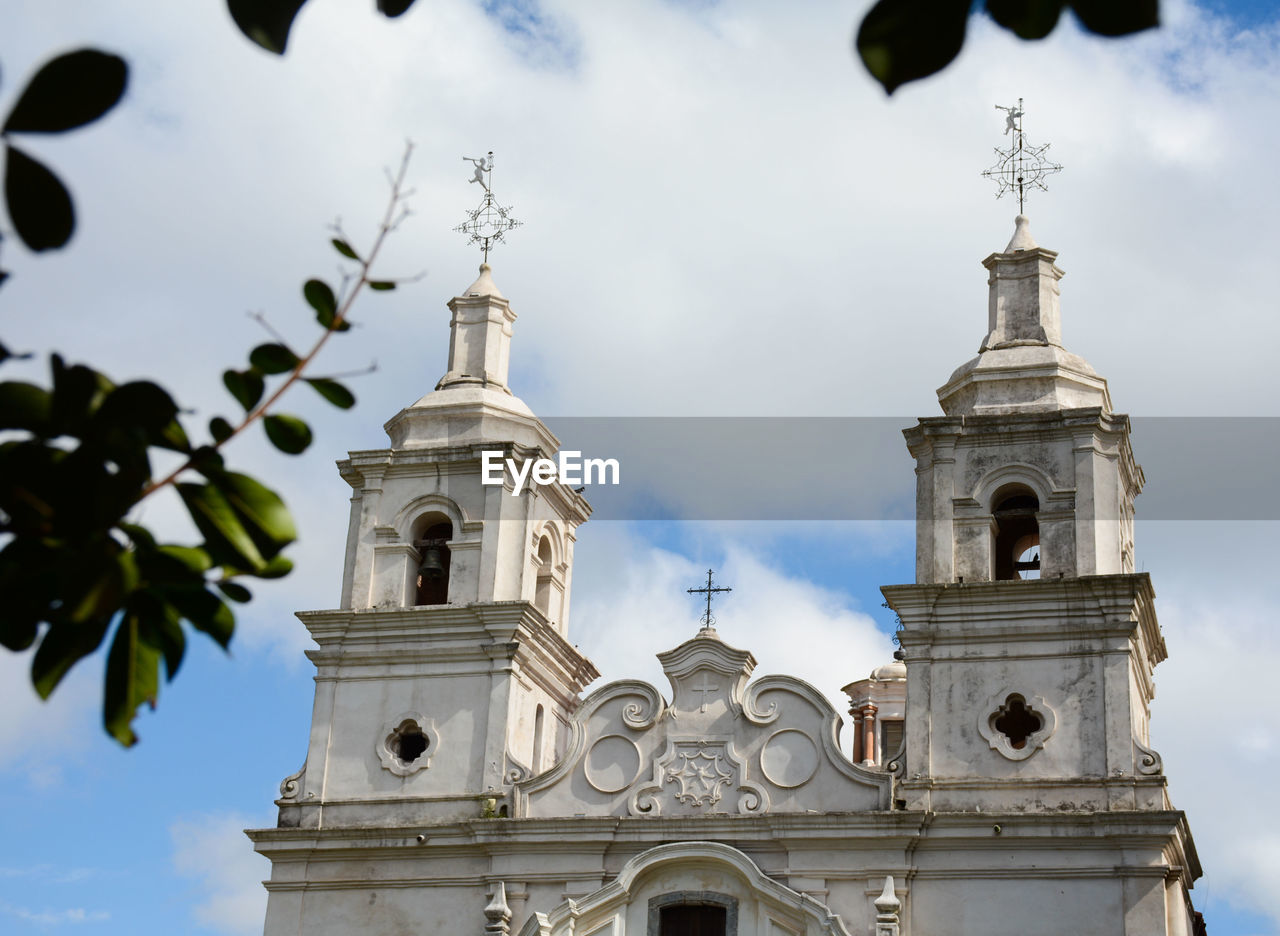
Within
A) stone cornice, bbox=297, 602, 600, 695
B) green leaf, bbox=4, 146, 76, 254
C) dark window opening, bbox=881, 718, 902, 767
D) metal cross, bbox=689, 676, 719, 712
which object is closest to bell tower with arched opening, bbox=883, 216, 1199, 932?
metal cross, bbox=689, 676, 719, 712

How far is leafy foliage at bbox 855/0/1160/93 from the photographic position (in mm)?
2230

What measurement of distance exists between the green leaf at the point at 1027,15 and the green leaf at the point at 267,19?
0.91m

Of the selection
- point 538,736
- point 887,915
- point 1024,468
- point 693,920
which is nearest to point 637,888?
point 693,920

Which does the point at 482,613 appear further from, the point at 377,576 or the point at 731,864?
the point at 731,864

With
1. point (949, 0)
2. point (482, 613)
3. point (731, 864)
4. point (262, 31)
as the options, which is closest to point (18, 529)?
point (262, 31)

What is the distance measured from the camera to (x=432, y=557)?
20.4m

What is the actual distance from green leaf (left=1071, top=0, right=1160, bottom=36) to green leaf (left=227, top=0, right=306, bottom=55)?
1006 mm

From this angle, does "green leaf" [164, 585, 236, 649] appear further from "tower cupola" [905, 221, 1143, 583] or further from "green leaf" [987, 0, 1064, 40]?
"tower cupola" [905, 221, 1143, 583]

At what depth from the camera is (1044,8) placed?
2.24 meters

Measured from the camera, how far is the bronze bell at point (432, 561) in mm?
20406

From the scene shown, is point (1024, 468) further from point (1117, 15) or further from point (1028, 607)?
point (1117, 15)

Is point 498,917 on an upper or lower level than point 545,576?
lower

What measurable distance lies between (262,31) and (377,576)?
59.3 feet

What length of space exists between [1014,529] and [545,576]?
5.34m
